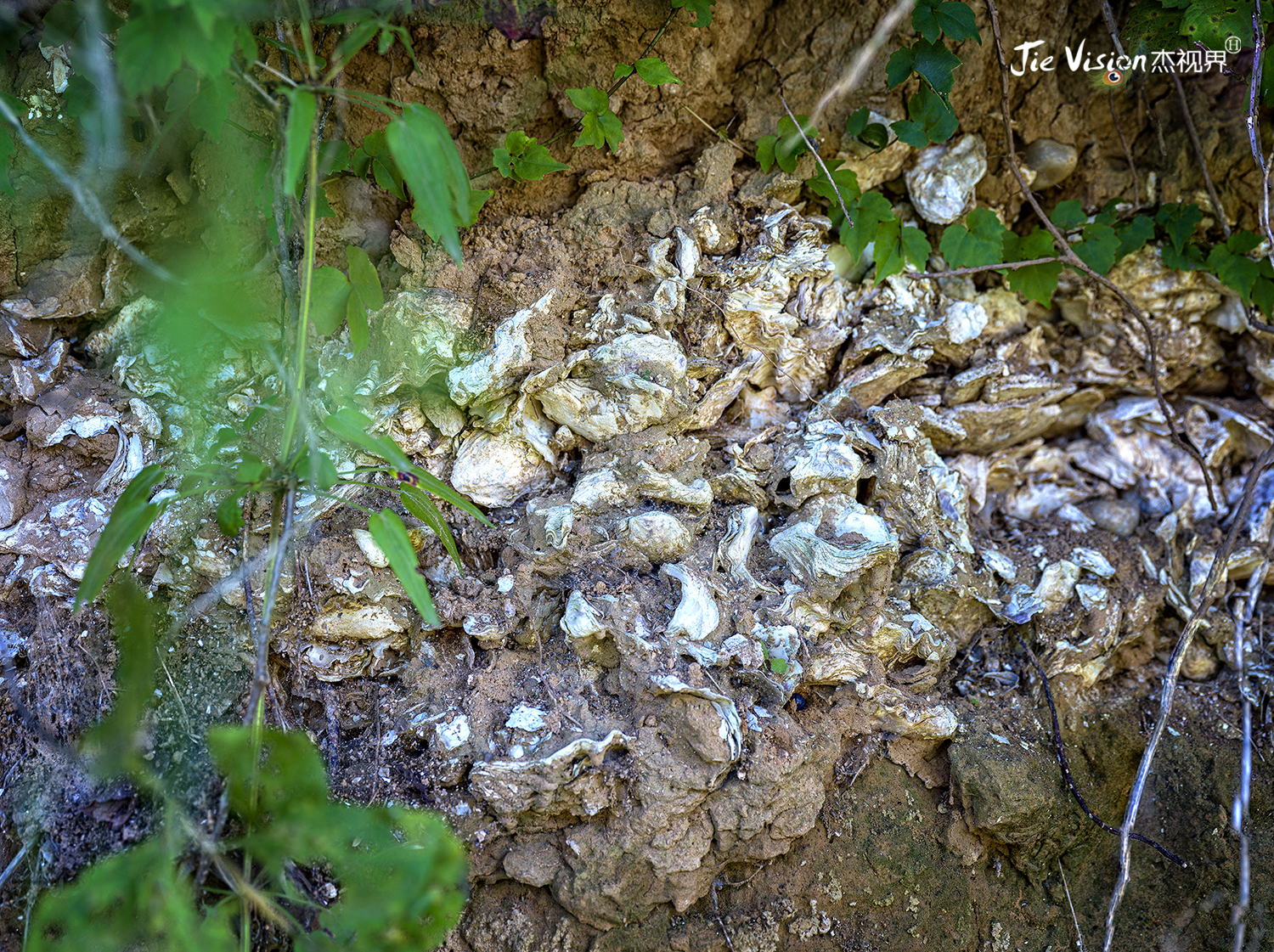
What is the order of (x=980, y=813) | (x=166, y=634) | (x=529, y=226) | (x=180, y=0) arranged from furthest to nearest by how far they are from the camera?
(x=529, y=226), (x=980, y=813), (x=166, y=634), (x=180, y=0)

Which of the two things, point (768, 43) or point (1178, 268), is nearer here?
point (768, 43)

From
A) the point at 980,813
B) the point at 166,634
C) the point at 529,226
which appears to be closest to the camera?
the point at 166,634

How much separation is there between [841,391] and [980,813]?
3.86 feet

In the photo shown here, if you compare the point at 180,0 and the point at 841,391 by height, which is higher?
the point at 180,0

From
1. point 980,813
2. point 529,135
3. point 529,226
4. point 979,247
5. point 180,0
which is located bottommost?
point 980,813

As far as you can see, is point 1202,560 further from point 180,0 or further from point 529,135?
point 180,0

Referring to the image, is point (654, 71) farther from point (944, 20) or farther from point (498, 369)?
point (498, 369)

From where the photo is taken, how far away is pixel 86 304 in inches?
81.4

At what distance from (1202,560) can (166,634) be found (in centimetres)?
290

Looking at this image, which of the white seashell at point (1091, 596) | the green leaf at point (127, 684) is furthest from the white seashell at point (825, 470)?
the green leaf at point (127, 684)

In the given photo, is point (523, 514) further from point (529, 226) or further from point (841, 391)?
point (841, 391)

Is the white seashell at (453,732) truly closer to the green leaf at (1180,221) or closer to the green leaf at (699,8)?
the green leaf at (699,8)

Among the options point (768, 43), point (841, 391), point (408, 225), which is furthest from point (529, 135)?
point (841, 391)

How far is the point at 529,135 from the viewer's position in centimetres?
213
